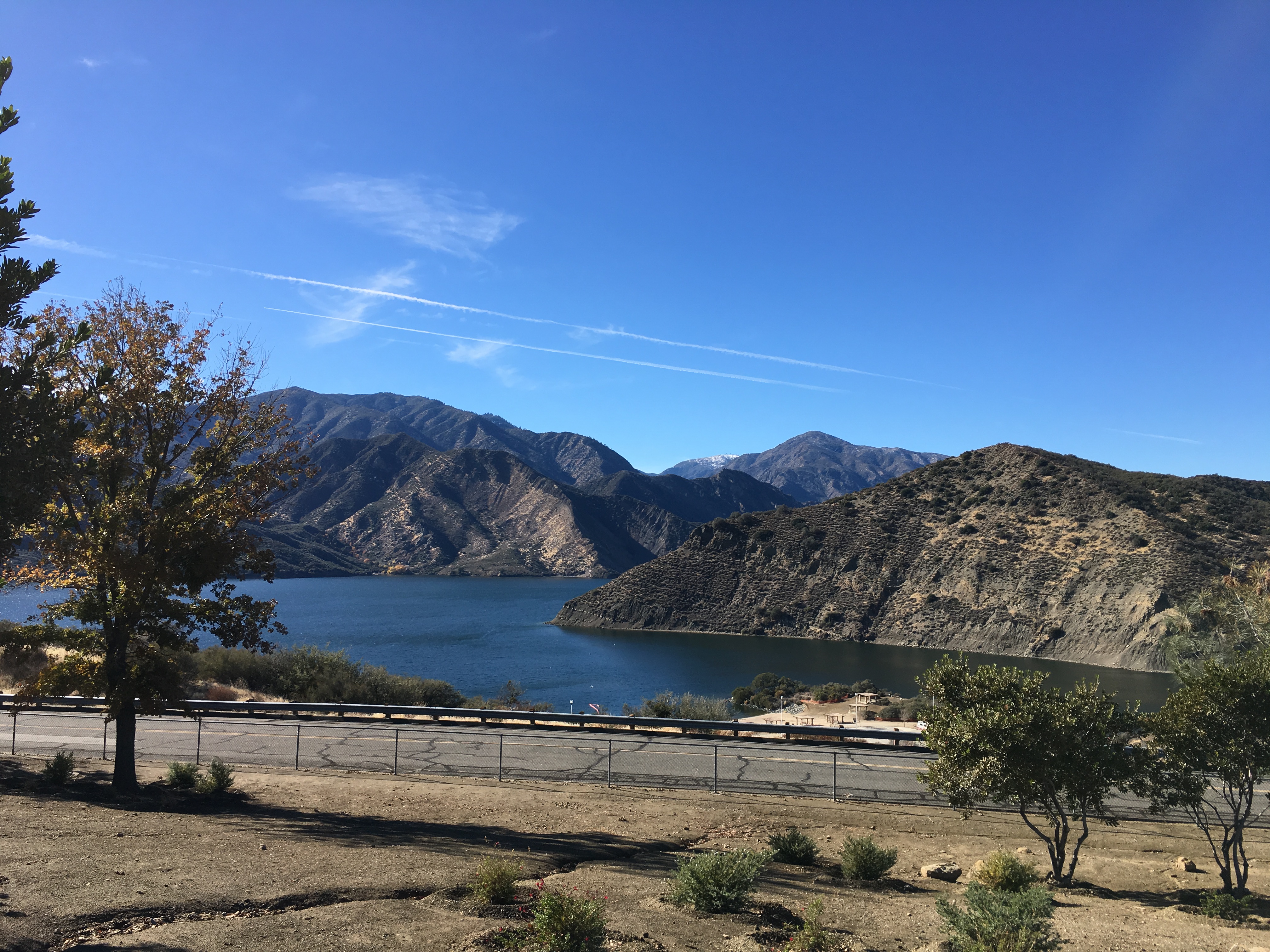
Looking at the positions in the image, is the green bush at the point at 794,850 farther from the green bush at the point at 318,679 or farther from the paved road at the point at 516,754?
the green bush at the point at 318,679

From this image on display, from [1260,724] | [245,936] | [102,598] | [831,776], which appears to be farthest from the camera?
[831,776]

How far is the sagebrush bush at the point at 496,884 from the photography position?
824 centimetres

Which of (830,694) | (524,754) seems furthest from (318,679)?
(830,694)

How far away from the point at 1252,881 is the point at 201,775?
1864 cm

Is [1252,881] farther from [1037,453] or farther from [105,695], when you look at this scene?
[1037,453]

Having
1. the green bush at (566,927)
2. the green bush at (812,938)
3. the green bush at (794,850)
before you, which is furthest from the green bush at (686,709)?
the green bush at (566,927)

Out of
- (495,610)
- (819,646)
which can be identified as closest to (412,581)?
(495,610)

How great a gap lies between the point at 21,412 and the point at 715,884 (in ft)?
29.2

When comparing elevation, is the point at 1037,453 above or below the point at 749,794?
above

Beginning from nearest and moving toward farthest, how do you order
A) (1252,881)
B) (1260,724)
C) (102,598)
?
(1260,724), (1252,881), (102,598)

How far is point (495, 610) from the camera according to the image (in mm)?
111438

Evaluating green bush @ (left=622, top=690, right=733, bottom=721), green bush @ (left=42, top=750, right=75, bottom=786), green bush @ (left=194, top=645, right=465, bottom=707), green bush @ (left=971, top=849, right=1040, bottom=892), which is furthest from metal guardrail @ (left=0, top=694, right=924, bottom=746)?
green bush @ (left=971, top=849, right=1040, bottom=892)

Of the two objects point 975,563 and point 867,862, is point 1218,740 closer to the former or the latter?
point 867,862

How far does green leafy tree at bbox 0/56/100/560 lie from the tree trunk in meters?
5.89
